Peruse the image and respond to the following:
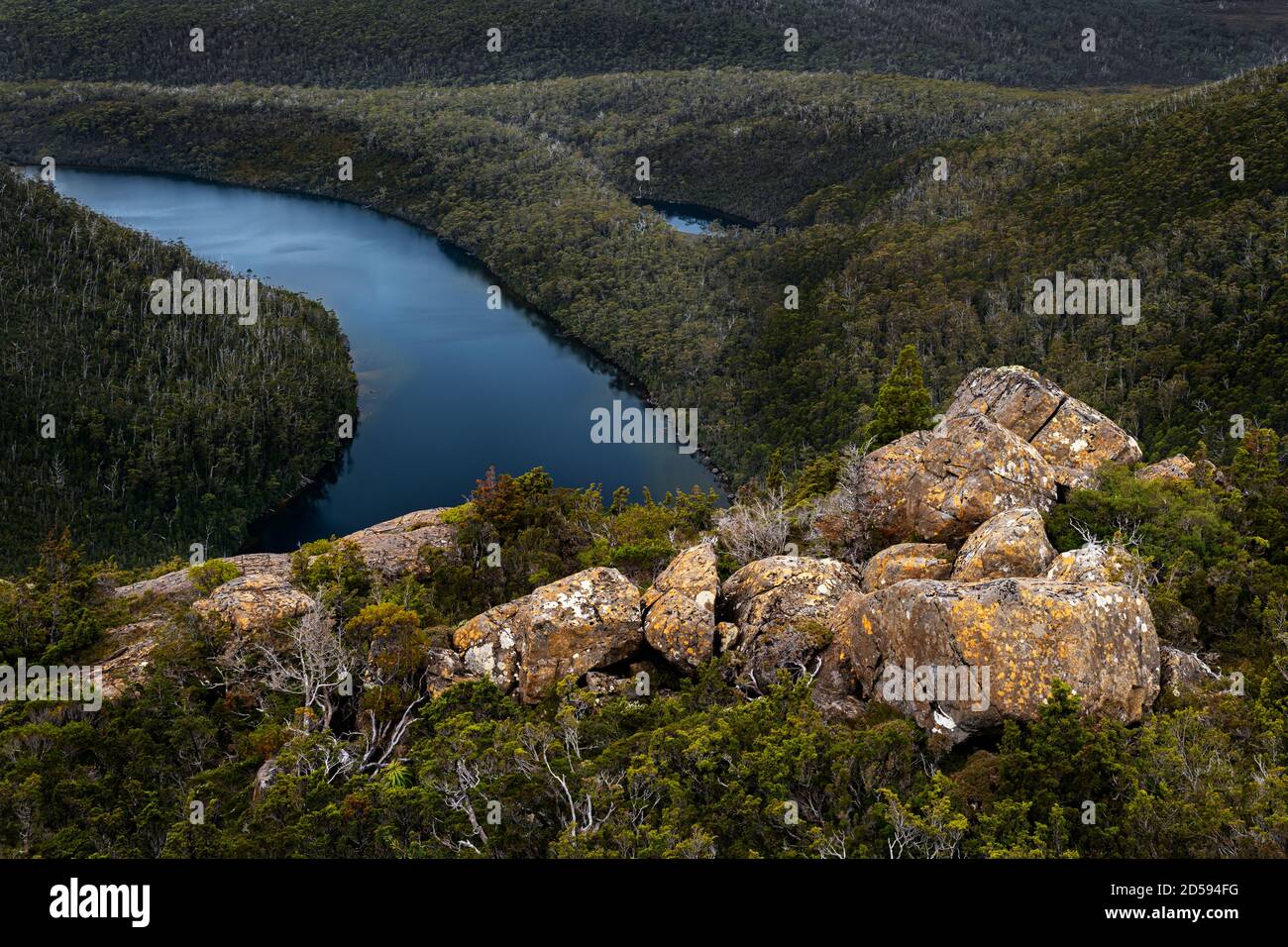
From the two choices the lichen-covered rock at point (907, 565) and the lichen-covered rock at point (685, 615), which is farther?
the lichen-covered rock at point (907, 565)

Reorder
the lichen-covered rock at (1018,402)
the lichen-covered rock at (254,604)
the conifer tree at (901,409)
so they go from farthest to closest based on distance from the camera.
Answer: the conifer tree at (901,409) → the lichen-covered rock at (1018,402) → the lichen-covered rock at (254,604)

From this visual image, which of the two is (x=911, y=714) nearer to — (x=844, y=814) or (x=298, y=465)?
(x=844, y=814)

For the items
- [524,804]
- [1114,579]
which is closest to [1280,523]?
[1114,579]

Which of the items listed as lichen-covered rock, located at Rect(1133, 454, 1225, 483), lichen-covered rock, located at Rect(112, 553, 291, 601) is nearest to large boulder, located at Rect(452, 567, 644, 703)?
lichen-covered rock, located at Rect(112, 553, 291, 601)

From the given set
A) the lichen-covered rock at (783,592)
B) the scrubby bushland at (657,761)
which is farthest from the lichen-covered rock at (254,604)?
the lichen-covered rock at (783,592)

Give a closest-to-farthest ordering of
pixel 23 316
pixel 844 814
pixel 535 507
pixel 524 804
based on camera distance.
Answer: pixel 844 814
pixel 524 804
pixel 535 507
pixel 23 316

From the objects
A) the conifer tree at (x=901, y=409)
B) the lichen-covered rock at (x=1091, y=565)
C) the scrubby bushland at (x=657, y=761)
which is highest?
the conifer tree at (x=901, y=409)

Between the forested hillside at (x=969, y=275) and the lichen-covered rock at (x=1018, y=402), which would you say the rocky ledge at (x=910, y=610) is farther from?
the forested hillside at (x=969, y=275)
